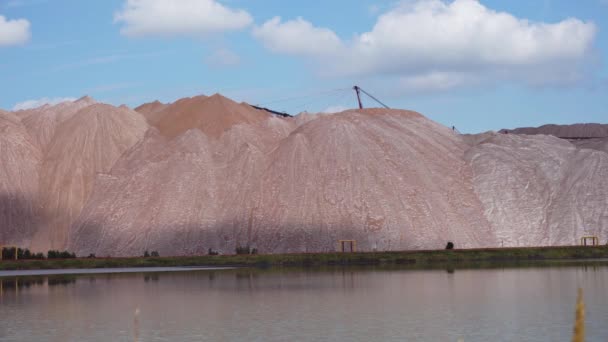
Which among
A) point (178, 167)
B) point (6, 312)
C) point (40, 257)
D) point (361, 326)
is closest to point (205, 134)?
point (178, 167)

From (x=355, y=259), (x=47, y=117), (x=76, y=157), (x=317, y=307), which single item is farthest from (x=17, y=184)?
(x=317, y=307)

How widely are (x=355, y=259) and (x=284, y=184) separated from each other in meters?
21.2

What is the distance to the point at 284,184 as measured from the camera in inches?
3974

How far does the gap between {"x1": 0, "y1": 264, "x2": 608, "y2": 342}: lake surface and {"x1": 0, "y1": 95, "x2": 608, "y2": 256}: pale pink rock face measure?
35615 mm

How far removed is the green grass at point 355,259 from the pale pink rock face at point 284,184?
10.7m

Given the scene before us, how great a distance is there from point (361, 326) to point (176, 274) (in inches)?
1570

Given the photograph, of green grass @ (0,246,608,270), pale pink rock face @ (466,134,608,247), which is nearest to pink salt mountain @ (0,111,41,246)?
green grass @ (0,246,608,270)

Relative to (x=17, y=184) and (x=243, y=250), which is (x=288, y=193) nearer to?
(x=243, y=250)

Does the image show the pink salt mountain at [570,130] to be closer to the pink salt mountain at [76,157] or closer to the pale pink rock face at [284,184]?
the pale pink rock face at [284,184]

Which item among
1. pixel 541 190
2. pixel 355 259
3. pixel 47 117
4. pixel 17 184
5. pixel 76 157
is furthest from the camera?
pixel 47 117

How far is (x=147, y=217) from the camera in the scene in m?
101

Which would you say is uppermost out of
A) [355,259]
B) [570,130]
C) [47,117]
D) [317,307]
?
[570,130]

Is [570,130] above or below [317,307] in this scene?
above

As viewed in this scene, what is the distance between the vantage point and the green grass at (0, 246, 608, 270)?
79562mm
